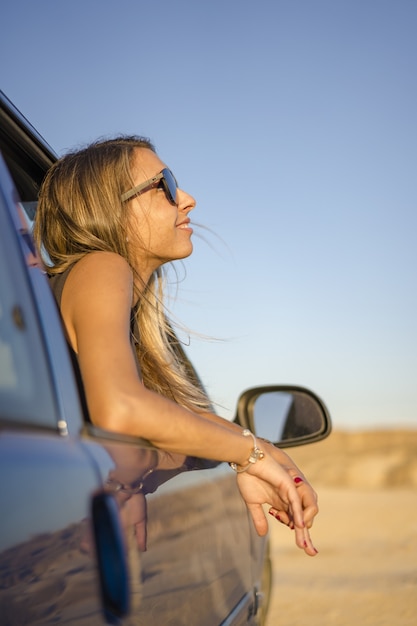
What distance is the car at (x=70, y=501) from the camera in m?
1.29

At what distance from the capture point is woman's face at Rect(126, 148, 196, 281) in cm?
276

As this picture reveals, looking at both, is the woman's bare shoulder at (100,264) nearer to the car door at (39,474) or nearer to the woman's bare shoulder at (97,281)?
the woman's bare shoulder at (97,281)

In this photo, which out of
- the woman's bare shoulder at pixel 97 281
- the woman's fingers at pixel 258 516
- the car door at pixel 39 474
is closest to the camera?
the car door at pixel 39 474

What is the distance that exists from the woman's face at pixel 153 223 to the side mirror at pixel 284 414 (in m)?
0.92

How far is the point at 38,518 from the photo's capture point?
1313 millimetres

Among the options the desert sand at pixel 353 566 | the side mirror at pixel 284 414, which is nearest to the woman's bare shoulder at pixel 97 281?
the side mirror at pixel 284 414

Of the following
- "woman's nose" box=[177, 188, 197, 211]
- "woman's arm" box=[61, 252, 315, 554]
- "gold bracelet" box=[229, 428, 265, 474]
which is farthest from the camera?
"woman's nose" box=[177, 188, 197, 211]

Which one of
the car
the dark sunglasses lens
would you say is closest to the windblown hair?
the dark sunglasses lens

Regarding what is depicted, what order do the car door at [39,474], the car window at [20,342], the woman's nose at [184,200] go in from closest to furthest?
the car door at [39,474] < the car window at [20,342] < the woman's nose at [184,200]

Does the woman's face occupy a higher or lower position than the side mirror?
higher

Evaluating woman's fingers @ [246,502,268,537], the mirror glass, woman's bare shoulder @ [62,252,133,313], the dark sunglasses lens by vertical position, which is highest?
the dark sunglasses lens

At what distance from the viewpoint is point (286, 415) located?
3709 millimetres

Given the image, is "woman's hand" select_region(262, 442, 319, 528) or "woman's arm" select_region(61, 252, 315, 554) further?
"woman's hand" select_region(262, 442, 319, 528)

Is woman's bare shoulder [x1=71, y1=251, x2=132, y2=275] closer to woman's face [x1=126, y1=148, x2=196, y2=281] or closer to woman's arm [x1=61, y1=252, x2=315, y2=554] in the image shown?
woman's arm [x1=61, y1=252, x2=315, y2=554]
